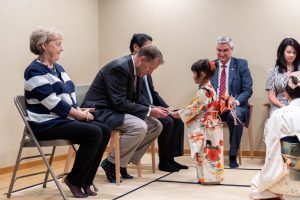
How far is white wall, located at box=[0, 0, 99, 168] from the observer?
4.40 meters

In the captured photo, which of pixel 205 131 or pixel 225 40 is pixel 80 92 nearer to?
pixel 205 131

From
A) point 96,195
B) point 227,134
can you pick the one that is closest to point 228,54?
point 227,134

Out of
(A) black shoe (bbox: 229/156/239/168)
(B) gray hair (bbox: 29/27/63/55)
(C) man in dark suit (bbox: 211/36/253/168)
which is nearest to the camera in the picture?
(B) gray hair (bbox: 29/27/63/55)

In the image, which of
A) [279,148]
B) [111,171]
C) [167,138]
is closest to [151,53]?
[111,171]

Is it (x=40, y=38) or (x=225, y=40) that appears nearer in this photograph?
(x=40, y=38)

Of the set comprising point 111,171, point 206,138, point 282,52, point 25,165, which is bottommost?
point 25,165

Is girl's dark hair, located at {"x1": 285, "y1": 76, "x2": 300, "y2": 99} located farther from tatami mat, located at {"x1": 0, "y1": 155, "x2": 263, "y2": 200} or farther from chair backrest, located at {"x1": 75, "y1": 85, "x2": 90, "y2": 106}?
chair backrest, located at {"x1": 75, "y1": 85, "x2": 90, "y2": 106}

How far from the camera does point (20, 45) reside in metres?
4.61

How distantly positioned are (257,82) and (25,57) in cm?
259

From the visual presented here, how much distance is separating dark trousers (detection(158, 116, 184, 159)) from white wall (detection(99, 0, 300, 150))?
1203mm

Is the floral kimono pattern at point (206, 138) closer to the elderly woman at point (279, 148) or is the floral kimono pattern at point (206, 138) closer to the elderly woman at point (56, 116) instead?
the elderly woman at point (279, 148)

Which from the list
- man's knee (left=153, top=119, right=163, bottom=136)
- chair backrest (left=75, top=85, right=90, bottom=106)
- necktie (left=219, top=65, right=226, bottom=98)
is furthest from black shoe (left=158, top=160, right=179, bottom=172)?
necktie (left=219, top=65, right=226, bottom=98)

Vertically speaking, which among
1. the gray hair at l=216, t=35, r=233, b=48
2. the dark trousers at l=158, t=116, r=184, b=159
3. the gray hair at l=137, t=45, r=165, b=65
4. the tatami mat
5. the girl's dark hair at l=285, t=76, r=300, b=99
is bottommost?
the tatami mat

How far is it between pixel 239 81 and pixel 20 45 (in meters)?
2.31
